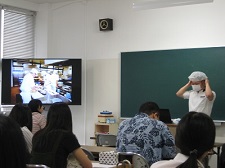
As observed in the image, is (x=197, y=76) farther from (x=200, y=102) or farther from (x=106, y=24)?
(x=106, y=24)

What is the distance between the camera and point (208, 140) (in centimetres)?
183

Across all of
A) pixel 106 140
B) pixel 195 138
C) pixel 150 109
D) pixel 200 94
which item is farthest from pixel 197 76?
pixel 195 138

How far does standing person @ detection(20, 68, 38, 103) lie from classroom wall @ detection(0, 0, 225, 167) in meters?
0.79

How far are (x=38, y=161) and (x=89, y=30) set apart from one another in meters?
4.87

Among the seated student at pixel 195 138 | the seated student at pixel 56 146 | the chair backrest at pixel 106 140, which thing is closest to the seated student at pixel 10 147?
the seated student at pixel 195 138

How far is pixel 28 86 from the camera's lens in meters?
7.27

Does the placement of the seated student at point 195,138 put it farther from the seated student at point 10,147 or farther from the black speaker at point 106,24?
the black speaker at point 106,24

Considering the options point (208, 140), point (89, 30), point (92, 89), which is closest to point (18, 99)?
point (92, 89)

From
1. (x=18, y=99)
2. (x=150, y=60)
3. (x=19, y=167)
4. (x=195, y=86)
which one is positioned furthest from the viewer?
(x=18, y=99)

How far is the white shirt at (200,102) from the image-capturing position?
5.72m

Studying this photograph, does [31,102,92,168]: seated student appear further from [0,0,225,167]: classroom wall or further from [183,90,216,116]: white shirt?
[0,0,225,167]: classroom wall

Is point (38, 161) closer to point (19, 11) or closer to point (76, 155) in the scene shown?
point (76, 155)

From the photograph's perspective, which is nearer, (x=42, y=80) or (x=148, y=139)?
(x=148, y=139)

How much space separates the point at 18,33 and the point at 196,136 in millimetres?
6448
